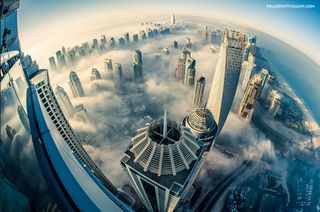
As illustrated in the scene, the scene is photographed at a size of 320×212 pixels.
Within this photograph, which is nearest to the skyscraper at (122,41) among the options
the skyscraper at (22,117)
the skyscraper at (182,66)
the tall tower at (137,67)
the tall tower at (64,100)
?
the tall tower at (137,67)

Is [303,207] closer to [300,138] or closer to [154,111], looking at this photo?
[300,138]

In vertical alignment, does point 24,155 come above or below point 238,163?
above

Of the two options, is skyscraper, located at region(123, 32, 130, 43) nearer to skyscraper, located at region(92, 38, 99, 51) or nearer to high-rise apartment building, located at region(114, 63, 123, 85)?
skyscraper, located at region(92, 38, 99, 51)

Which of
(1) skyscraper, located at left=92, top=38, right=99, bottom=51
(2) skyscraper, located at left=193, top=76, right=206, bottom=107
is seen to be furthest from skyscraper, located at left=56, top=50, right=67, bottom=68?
(2) skyscraper, located at left=193, top=76, right=206, bottom=107

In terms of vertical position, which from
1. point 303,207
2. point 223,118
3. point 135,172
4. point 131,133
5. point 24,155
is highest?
point 24,155

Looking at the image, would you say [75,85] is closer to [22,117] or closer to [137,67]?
[137,67]

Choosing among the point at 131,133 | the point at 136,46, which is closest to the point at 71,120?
the point at 131,133
